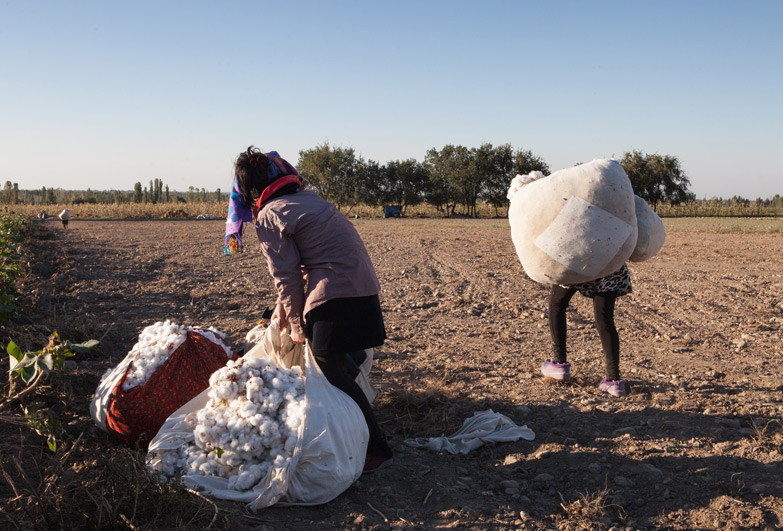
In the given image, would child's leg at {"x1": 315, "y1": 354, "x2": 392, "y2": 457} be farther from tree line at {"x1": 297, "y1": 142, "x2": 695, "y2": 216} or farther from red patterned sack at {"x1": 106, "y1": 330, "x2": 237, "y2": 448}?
tree line at {"x1": 297, "y1": 142, "x2": 695, "y2": 216}

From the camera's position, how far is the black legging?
13.9 ft

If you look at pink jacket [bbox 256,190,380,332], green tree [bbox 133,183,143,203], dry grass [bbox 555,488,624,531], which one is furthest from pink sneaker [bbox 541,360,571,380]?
green tree [bbox 133,183,143,203]

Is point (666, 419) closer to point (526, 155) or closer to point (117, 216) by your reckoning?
point (117, 216)

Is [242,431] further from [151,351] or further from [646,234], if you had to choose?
[646,234]

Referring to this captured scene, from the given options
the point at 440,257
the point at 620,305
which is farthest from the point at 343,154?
the point at 620,305

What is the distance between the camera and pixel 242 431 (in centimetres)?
287

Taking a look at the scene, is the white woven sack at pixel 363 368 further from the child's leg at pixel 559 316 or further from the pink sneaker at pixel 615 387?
the pink sneaker at pixel 615 387

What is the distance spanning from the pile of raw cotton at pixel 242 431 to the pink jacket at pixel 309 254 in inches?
16.6

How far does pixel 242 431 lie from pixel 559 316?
8.47ft

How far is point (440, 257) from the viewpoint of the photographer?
43.8 feet

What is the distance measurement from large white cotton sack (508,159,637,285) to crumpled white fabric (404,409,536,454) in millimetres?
964

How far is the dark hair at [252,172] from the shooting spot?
10.6ft

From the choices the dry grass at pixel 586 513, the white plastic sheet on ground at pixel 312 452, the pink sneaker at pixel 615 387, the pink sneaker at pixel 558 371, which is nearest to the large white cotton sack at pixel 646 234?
the pink sneaker at pixel 615 387

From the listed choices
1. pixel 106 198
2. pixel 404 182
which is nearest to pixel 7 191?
pixel 106 198
